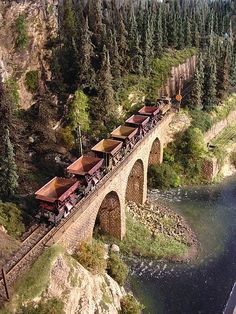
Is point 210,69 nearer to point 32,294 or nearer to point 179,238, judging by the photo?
point 179,238

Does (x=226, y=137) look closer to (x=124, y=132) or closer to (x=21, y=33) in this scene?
(x=124, y=132)

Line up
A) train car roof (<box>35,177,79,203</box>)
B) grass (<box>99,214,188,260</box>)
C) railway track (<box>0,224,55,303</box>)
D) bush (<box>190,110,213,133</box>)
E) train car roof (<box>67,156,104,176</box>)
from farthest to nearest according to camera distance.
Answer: bush (<box>190,110,213,133</box>) < grass (<box>99,214,188,260</box>) < train car roof (<box>67,156,104,176</box>) < train car roof (<box>35,177,79,203</box>) < railway track (<box>0,224,55,303</box>)

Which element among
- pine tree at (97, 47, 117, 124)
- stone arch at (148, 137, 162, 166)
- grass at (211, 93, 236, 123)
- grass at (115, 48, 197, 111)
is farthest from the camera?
grass at (211, 93, 236, 123)

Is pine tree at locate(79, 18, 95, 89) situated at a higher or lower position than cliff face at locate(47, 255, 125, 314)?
higher

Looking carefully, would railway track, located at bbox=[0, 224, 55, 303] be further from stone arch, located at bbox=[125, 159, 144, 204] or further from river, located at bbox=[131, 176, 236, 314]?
stone arch, located at bbox=[125, 159, 144, 204]

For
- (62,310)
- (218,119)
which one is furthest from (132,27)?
(62,310)

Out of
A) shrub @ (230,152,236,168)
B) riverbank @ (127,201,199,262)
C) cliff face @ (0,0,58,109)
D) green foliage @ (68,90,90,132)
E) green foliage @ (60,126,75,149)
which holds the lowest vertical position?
shrub @ (230,152,236,168)

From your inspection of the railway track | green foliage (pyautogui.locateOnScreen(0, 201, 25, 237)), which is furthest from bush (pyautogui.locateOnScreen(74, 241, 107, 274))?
green foliage (pyautogui.locateOnScreen(0, 201, 25, 237))

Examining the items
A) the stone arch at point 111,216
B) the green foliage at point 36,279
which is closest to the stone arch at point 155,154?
the stone arch at point 111,216
